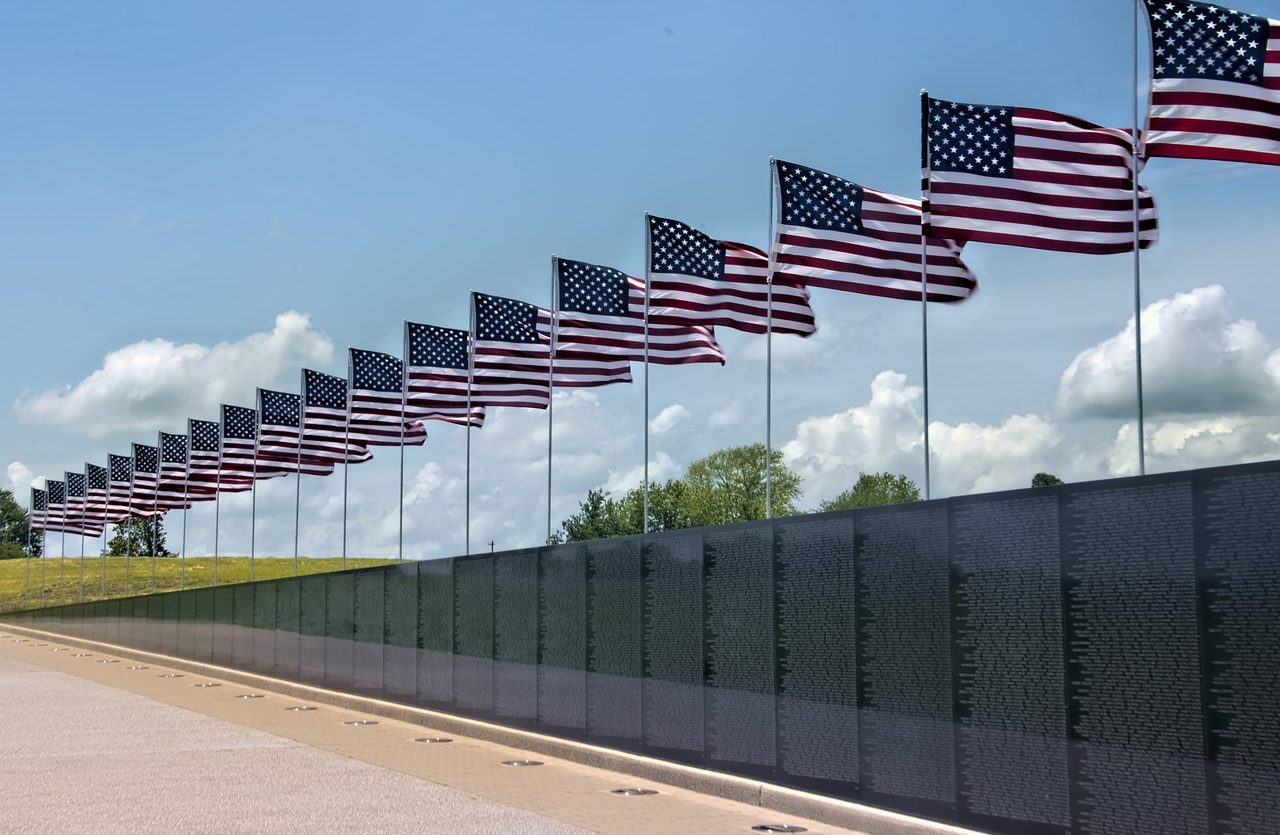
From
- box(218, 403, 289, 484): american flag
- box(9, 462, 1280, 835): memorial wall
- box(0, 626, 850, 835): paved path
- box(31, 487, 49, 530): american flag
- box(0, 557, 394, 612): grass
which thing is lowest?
box(0, 557, 394, 612): grass

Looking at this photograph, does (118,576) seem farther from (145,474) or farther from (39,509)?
(145,474)

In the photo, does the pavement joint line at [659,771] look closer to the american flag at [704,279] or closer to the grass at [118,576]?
the american flag at [704,279]

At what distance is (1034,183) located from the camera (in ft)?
43.0

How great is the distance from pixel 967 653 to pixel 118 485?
45896mm

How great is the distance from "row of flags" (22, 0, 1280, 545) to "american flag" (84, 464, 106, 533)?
978 inches

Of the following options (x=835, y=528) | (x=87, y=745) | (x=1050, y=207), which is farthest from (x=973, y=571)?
(x=87, y=745)

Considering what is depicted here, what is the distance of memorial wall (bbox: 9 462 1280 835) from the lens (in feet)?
26.9

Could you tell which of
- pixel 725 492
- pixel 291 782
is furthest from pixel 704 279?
pixel 725 492

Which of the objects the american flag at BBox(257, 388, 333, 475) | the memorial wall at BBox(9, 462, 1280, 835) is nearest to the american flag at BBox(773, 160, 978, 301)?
the memorial wall at BBox(9, 462, 1280, 835)

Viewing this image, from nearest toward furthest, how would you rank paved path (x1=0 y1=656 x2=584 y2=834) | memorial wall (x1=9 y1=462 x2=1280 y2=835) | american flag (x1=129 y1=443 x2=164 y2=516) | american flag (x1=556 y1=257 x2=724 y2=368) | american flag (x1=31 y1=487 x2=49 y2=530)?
memorial wall (x1=9 y1=462 x2=1280 y2=835)
paved path (x1=0 y1=656 x2=584 y2=834)
american flag (x1=556 y1=257 x2=724 y2=368)
american flag (x1=129 y1=443 x2=164 y2=516)
american flag (x1=31 y1=487 x2=49 y2=530)

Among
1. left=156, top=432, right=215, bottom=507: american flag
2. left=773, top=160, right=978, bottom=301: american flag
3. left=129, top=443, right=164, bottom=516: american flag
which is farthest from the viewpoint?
left=129, top=443, right=164, bottom=516: american flag

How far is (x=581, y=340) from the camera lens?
21.3m

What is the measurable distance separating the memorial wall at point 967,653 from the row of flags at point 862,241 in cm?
354

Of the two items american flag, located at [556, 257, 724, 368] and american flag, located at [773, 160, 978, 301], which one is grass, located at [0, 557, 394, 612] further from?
american flag, located at [773, 160, 978, 301]
